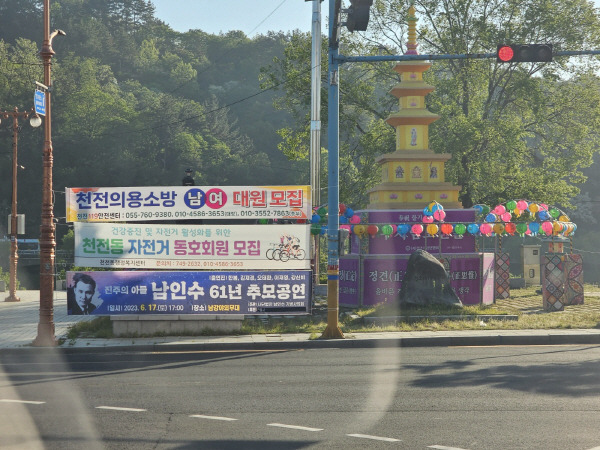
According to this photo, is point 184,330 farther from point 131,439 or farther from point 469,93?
point 469,93

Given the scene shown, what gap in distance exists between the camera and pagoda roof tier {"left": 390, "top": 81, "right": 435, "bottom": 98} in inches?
1212

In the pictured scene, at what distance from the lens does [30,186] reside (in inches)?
3467

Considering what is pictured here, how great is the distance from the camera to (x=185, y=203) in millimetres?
18172

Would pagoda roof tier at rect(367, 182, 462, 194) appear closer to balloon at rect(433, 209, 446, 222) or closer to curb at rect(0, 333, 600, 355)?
balloon at rect(433, 209, 446, 222)

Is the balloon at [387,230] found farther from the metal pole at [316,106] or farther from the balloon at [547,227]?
the metal pole at [316,106]

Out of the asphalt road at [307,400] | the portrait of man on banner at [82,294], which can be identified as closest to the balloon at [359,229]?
the asphalt road at [307,400]

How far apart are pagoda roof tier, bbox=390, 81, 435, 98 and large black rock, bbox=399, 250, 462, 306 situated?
1092 centimetres

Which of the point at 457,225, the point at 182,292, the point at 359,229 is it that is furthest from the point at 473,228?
the point at 182,292

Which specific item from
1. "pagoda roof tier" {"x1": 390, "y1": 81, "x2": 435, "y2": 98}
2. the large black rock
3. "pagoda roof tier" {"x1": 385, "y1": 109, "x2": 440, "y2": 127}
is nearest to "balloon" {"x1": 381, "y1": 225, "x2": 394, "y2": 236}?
the large black rock

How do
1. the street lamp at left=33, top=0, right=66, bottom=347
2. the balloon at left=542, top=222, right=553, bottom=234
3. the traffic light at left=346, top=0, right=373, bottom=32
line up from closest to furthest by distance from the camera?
the traffic light at left=346, top=0, right=373, bottom=32 → the street lamp at left=33, top=0, right=66, bottom=347 → the balloon at left=542, top=222, right=553, bottom=234

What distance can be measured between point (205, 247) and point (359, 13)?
675 cm

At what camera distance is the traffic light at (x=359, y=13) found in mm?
14211

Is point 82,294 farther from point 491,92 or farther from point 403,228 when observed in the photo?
Answer: point 491,92

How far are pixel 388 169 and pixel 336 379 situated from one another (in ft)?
62.1
